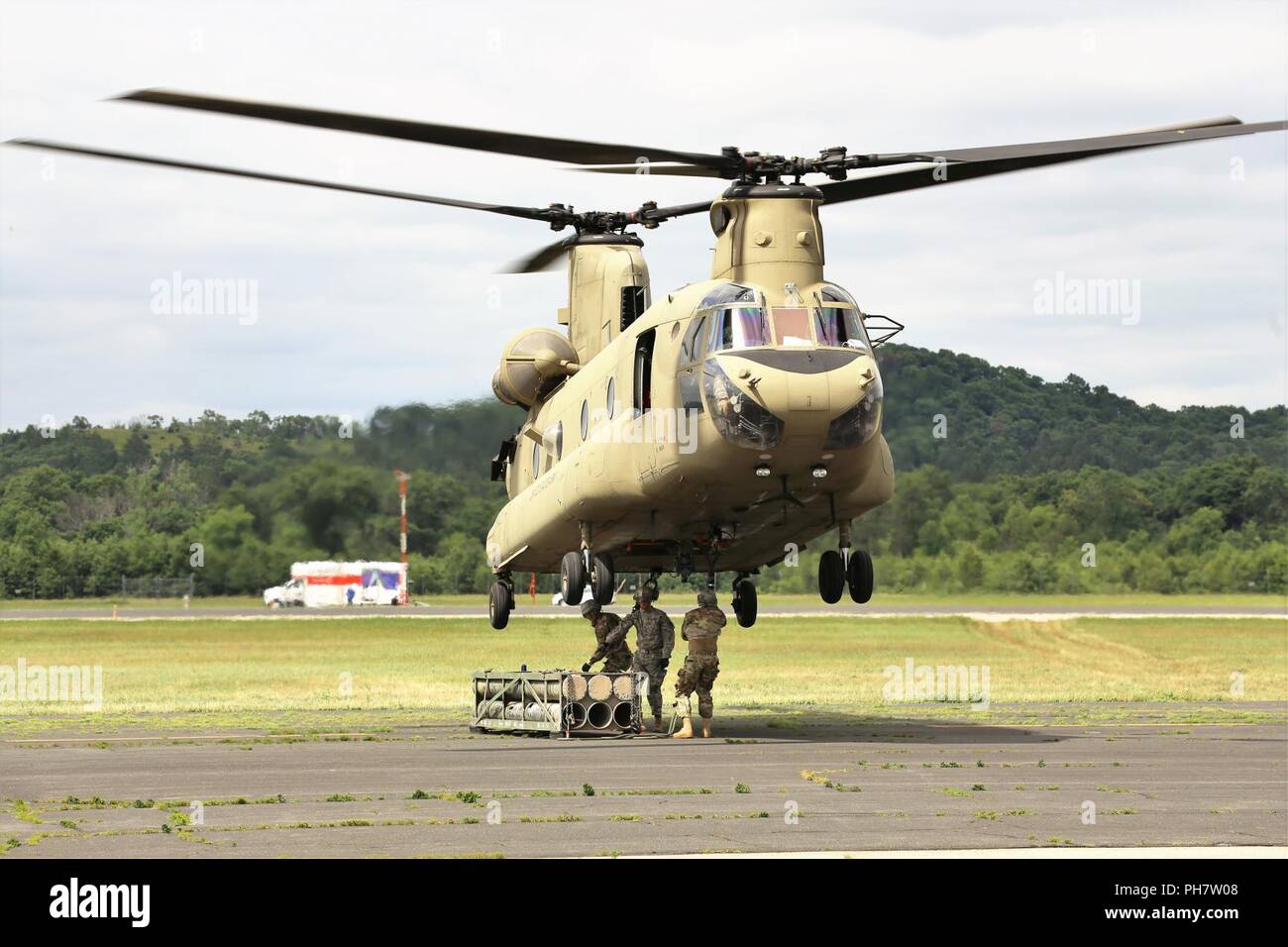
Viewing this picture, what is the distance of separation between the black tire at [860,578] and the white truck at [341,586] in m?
63.8

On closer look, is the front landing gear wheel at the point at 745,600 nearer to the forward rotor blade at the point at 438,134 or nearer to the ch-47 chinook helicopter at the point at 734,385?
the ch-47 chinook helicopter at the point at 734,385

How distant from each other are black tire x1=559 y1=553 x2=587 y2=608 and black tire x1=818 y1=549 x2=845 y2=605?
11.2 feet

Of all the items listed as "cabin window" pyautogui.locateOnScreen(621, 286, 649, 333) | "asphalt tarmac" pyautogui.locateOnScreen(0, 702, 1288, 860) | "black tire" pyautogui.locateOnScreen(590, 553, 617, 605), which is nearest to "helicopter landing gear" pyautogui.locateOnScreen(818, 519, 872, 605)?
"asphalt tarmac" pyautogui.locateOnScreen(0, 702, 1288, 860)

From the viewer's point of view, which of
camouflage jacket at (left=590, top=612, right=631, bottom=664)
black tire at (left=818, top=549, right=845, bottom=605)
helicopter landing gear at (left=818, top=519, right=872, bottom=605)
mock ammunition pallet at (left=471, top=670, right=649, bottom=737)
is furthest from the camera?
camouflage jacket at (left=590, top=612, right=631, bottom=664)

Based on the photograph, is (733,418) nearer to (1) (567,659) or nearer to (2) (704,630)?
(2) (704,630)

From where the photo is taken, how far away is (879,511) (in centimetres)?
8638

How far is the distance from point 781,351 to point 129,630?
161 ft

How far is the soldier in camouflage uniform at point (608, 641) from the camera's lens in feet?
79.6

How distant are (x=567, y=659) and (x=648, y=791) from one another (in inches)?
1192

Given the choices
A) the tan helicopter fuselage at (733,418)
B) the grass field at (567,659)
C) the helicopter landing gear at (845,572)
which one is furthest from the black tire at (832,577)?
the grass field at (567,659)

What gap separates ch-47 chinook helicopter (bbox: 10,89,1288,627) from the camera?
19578 mm

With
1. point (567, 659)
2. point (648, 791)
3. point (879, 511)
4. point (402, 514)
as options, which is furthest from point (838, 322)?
point (879, 511)

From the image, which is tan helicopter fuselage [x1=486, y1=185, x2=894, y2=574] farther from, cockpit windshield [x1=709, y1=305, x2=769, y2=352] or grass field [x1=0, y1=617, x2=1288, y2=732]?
grass field [x1=0, y1=617, x2=1288, y2=732]
